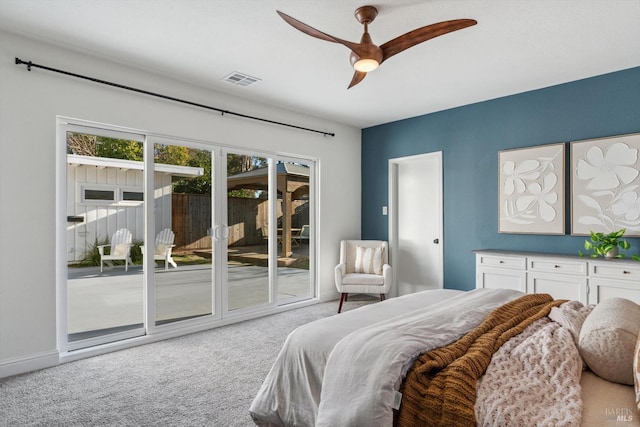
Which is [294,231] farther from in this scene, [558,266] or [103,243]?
[558,266]

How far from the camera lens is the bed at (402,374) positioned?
123cm

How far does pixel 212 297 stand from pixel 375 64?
300 centimetres

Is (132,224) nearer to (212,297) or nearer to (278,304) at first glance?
(212,297)

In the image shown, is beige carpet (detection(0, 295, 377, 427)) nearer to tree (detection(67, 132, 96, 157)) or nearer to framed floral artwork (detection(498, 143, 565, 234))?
tree (detection(67, 132, 96, 157))

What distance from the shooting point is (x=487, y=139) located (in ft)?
14.8

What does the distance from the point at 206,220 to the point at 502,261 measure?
3224 millimetres

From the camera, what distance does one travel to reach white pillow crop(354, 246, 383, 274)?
4992 millimetres

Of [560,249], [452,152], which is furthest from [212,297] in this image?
[560,249]

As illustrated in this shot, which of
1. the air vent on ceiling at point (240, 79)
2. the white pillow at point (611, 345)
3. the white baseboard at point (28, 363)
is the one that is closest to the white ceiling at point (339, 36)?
the air vent on ceiling at point (240, 79)

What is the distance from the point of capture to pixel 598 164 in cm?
365

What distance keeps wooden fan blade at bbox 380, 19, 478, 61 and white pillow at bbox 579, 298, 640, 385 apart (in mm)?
1696

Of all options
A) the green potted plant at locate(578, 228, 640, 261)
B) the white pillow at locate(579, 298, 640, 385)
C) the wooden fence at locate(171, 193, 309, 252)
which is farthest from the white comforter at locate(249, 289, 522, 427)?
the wooden fence at locate(171, 193, 309, 252)

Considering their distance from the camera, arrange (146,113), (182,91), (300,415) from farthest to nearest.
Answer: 1. (182,91)
2. (146,113)
3. (300,415)

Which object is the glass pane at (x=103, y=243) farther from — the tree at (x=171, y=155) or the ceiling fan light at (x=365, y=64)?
the ceiling fan light at (x=365, y=64)
